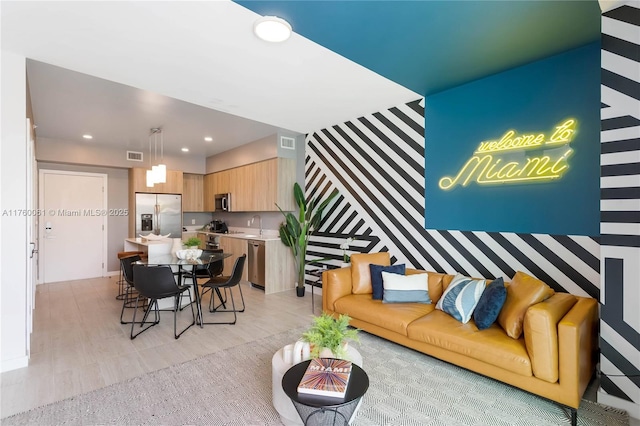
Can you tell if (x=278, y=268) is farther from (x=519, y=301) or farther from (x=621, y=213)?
(x=621, y=213)

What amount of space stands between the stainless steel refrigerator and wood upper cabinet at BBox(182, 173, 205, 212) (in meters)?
0.48

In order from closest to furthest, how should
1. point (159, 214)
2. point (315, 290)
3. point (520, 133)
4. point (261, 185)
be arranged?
point (520, 133), point (315, 290), point (261, 185), point (159, 214)

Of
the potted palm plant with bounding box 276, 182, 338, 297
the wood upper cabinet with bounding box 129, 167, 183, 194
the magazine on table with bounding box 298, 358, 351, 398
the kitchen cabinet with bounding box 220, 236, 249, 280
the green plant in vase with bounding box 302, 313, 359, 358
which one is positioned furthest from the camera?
the wood upper cabinet with bounding box 129, 167, 183, 194

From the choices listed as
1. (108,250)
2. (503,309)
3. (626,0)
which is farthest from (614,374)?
(108,250)

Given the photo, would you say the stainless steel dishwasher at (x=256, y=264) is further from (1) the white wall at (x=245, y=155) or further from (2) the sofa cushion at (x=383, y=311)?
(2) the sofa cushion at (x=383, y=311)

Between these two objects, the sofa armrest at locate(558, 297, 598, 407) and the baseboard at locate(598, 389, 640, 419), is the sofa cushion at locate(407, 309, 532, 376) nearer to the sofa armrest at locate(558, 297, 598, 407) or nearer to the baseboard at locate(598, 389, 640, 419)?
the sofa armrest at locate(558, 297, 598, 407)

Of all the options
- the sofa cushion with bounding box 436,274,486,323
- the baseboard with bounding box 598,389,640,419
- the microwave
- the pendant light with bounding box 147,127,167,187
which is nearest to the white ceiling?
the pendant light with bounding box 147,127,167,187

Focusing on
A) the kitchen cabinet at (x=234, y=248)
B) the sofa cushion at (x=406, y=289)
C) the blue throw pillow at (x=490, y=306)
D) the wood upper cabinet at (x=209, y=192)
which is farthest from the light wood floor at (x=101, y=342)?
the wood upper cabinet at (x=209, y=192)

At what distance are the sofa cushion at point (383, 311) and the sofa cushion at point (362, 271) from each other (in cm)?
12

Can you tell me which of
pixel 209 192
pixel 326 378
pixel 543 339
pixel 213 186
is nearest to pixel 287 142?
pixel 213 186

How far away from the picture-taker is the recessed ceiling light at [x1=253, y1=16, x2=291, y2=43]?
7.42 feet

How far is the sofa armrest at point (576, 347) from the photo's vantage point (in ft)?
6.68

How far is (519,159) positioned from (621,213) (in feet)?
3.69

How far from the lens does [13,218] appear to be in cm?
275
